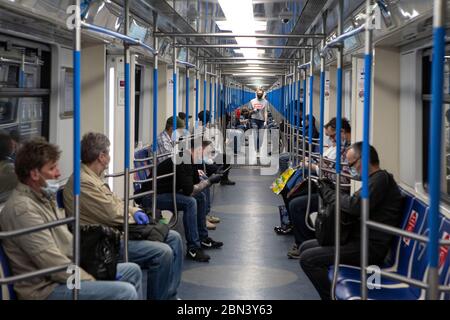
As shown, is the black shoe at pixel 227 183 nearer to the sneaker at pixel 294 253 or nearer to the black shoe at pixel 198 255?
the sneaker at pixel 294 253

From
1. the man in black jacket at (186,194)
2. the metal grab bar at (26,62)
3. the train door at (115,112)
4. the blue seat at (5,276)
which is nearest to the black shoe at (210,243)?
the man in black jacket at (186,194)

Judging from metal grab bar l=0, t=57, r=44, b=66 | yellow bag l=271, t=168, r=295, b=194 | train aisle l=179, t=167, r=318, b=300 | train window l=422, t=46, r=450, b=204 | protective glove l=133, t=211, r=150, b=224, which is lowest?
train aisle l=179, t=167, r=318, b=300

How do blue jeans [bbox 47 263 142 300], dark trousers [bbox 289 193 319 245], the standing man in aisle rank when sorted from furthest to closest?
the standing man in aisle < dark trousers [bbox 289 193 319 245] < blue jeans [bbox 47 263 142 300]

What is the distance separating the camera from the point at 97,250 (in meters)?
3.27

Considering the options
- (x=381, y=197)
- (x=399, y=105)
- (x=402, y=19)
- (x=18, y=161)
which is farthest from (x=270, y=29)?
(x=18, y=161)

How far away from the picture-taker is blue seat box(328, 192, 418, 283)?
12.5ft

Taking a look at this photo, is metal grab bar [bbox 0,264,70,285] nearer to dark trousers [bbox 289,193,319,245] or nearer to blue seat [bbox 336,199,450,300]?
blue seat [bbox 336,199,450,300]

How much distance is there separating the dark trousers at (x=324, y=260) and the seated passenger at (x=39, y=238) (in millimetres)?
1406

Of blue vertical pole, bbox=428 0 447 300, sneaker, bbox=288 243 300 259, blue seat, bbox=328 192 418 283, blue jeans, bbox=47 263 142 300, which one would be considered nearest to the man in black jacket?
sneaker, bbox=288 243 300 259

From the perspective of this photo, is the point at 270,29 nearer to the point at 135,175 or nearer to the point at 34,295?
the point at 135,175

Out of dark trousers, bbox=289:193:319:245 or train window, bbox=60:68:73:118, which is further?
dark trousers, bbox=289:193:319:245

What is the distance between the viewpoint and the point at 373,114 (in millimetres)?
5316

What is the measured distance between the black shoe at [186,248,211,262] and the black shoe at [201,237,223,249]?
1.59ft

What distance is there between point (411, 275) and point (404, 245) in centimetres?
25
